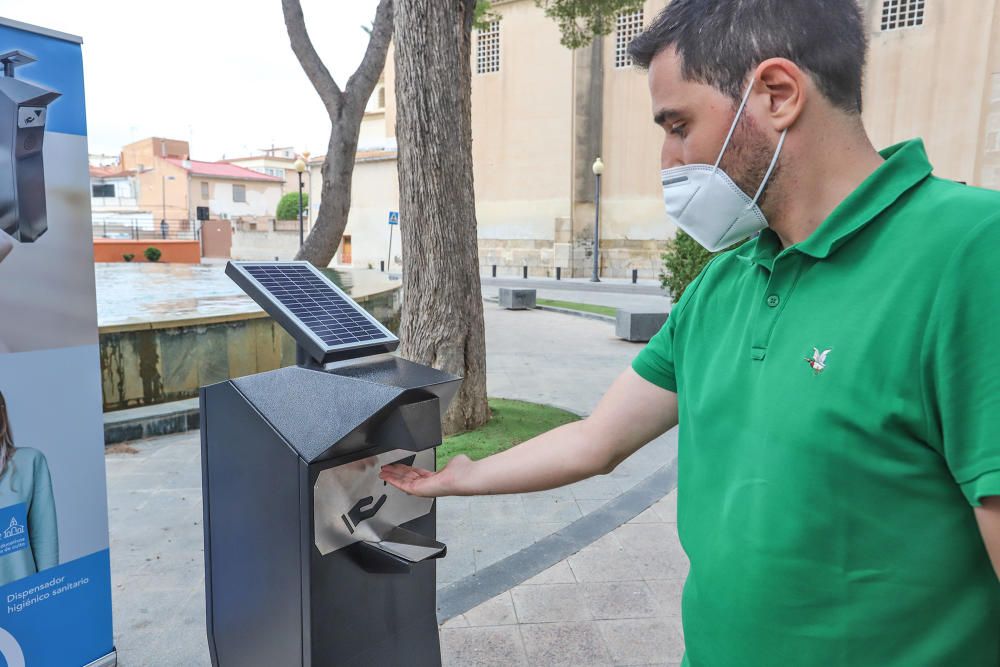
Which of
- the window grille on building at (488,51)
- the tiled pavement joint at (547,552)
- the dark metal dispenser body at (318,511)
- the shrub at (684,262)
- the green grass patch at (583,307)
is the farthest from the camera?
the window grille on building at (488,51)

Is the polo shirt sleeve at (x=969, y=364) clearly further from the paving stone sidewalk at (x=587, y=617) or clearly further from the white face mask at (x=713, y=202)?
the paving stone sidewalk at (x=587, y=617)

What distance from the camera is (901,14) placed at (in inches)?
835

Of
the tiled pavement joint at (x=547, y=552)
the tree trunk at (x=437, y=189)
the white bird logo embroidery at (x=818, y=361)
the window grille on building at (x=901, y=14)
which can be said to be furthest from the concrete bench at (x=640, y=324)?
the window grille on building at (x=901, y=14)

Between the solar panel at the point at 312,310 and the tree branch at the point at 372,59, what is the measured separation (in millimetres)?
10213

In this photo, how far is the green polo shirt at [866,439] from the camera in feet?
2.77

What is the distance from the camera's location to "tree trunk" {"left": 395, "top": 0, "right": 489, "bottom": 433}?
4.91 m

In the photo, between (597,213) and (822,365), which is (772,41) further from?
(597,213)

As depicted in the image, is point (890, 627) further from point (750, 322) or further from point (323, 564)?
point (323, 564)

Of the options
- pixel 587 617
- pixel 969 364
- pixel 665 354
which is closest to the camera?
pixel 969 364

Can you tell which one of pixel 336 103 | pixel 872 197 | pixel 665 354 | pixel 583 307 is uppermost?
pixel 336 103

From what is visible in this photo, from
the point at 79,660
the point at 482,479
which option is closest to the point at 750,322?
the point at 482,479

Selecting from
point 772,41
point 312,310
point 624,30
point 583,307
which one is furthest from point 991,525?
point 624,30

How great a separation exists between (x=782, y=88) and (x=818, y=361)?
42 cm

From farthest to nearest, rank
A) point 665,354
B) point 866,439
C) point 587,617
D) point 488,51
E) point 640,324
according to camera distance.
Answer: point 488,51
point 640,324
point 587,617
point 665,354
point 866,439
